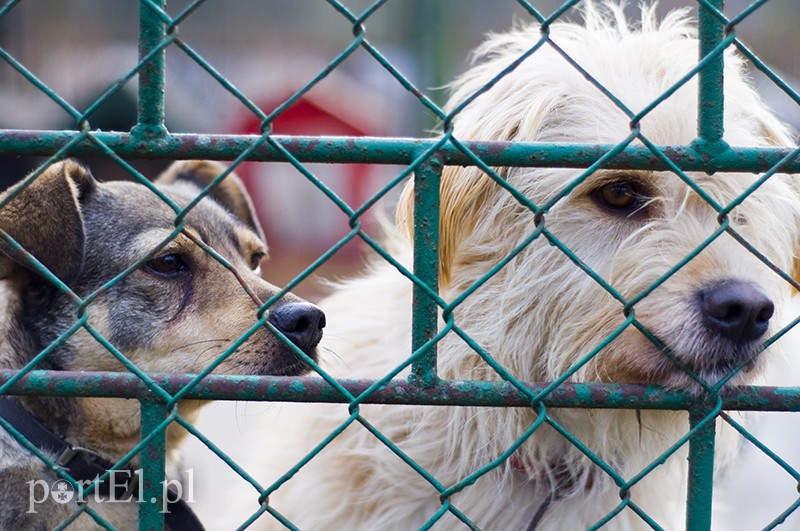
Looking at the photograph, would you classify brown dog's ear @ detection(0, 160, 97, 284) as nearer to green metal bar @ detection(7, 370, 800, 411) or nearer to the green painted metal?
green metal bar @ detection(7, 370, 800, 411)

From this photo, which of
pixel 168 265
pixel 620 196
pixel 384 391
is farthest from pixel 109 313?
pixel 620 196

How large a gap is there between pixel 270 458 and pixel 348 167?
22.0 feet

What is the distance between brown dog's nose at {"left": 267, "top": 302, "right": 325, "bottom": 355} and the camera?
2572mm

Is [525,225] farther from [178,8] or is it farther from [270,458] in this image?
[178,8]

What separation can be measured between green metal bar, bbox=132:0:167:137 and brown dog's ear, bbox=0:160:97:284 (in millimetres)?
767

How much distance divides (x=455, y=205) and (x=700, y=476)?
1.05 metres

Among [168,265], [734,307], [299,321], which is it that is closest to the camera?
[734,307]

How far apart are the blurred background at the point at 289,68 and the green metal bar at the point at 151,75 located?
6421mm

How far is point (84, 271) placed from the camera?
2.87 metres

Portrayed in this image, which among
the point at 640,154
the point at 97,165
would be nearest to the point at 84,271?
the point at 640,154

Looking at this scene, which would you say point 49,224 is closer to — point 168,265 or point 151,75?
point 168,265

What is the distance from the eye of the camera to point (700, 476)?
2000 millimetres

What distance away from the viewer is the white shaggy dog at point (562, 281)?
2.44 m

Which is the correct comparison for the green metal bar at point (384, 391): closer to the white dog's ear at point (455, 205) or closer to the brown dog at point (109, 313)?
the brown dog at point (109, 313)
